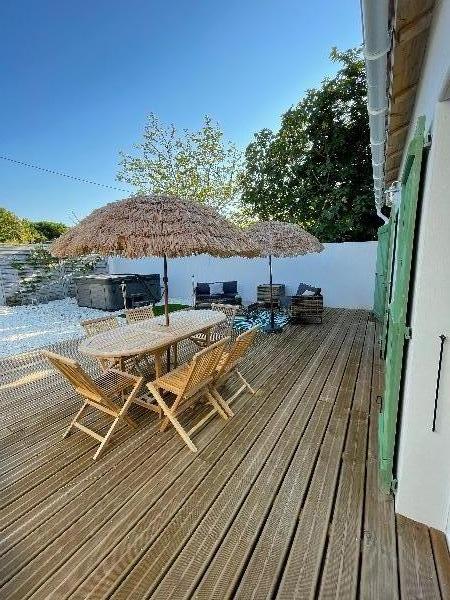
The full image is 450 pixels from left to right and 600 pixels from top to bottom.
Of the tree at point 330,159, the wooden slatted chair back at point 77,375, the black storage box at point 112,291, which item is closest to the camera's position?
the wooden slatted chair back at point 77,375

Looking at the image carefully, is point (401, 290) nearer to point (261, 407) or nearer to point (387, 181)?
point (261, 407)

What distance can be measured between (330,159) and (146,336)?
11.6 m

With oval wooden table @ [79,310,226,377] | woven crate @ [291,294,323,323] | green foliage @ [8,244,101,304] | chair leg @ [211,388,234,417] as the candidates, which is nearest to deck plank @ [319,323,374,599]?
chair leg @ [211,388,234,417]

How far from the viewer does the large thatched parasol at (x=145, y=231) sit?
322 centimetres

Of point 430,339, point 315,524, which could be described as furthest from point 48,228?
point 430,339

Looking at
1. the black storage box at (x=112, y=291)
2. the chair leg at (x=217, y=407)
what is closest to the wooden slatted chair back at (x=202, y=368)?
the chair leg at (x=217, y=407)

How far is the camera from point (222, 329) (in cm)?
557

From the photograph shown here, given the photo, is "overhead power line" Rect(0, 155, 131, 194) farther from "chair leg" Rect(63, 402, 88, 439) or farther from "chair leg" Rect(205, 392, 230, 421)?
"chair leg" Rect(205, 392, 230, 421)

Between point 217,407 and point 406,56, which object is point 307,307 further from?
point 406,56

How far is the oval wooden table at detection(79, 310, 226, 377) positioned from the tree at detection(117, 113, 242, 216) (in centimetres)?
1651

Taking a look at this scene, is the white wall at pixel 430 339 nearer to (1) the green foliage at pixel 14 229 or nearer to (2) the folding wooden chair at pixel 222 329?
(2) the folding wooden chair at pixel 222 329

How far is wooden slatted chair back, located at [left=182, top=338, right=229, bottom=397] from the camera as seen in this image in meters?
2.70

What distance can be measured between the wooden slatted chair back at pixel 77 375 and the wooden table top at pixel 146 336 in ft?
1.04

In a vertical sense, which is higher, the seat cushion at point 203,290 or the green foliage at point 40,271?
the green foliage at point 40,271
